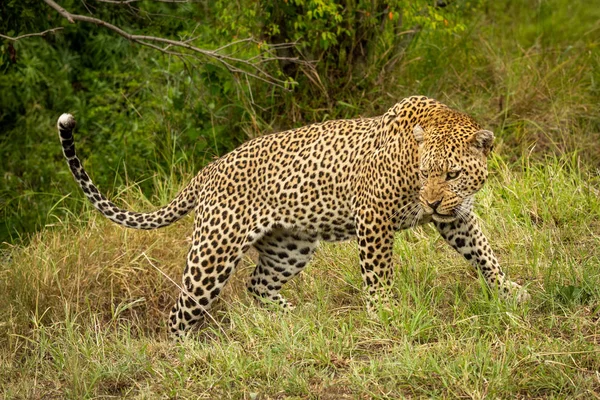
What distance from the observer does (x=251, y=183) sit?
23.7 feet

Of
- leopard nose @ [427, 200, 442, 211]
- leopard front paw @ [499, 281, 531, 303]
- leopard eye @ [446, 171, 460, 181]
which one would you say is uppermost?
leopard eye @ [446, 171, 460, 181]

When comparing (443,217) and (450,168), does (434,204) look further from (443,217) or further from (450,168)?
(450,168)

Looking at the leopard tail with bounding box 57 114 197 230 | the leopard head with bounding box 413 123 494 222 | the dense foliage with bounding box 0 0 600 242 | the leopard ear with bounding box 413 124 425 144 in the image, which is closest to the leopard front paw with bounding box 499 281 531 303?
the leopard head with bounding box 413 123 494 222

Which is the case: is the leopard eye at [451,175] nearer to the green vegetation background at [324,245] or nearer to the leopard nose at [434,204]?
the leopard nose at [434,204]

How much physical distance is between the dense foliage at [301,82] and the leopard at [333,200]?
198 centimetres

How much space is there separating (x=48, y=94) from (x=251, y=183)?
19.9 feet

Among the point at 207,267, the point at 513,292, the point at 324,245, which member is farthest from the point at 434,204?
the point at 324,245

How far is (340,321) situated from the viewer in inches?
256

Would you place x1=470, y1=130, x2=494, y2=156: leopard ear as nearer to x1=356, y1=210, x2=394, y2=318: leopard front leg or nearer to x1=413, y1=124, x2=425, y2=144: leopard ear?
x1=413, y1=124, x2=425, y2=144: leopard ear

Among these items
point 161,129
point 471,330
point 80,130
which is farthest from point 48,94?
point 471,330

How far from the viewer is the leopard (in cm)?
656

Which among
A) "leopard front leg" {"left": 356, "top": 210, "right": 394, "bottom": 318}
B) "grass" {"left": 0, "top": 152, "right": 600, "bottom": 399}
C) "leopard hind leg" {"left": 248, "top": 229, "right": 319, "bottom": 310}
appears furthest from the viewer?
"leopard hind leg" {"left": 248, "top": 229, "right": 319, "bottom": 310}

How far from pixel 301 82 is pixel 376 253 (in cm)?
346

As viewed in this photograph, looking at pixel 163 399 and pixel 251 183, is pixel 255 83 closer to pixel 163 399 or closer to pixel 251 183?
pixel 251 183
